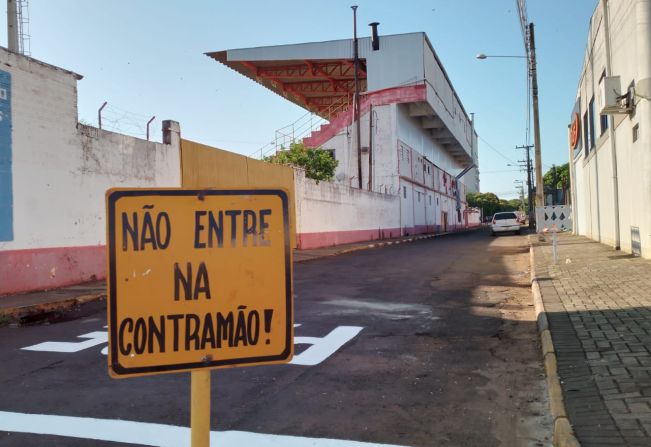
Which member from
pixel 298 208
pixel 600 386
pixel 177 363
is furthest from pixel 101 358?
pixel 298 208

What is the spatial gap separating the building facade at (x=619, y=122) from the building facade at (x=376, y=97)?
15825 mm

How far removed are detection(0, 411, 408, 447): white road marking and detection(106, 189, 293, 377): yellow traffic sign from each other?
1589mm

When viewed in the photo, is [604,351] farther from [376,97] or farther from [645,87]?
[376,97]

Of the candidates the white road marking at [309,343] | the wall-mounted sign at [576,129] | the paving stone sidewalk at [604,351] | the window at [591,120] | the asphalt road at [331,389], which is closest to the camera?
the paving stone sidewalk at [604,351]

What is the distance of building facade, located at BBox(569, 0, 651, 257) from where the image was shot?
1230cm

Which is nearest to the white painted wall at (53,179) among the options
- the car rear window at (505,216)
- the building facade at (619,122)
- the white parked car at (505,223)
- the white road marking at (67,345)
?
the white road marking at (67,345)

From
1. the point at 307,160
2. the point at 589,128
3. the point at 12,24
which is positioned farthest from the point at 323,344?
the point at 307,160

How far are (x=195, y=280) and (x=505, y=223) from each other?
35.8 metres

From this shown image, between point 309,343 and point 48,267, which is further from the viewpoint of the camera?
point 48,267

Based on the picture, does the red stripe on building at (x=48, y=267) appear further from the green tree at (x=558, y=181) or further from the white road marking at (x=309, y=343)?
the green tree at (x=558, y=181)

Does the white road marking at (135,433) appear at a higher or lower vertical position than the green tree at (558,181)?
lower

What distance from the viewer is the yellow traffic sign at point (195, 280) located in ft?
7.09

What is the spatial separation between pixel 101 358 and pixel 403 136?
36.3 metres

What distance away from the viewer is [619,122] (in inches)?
604
